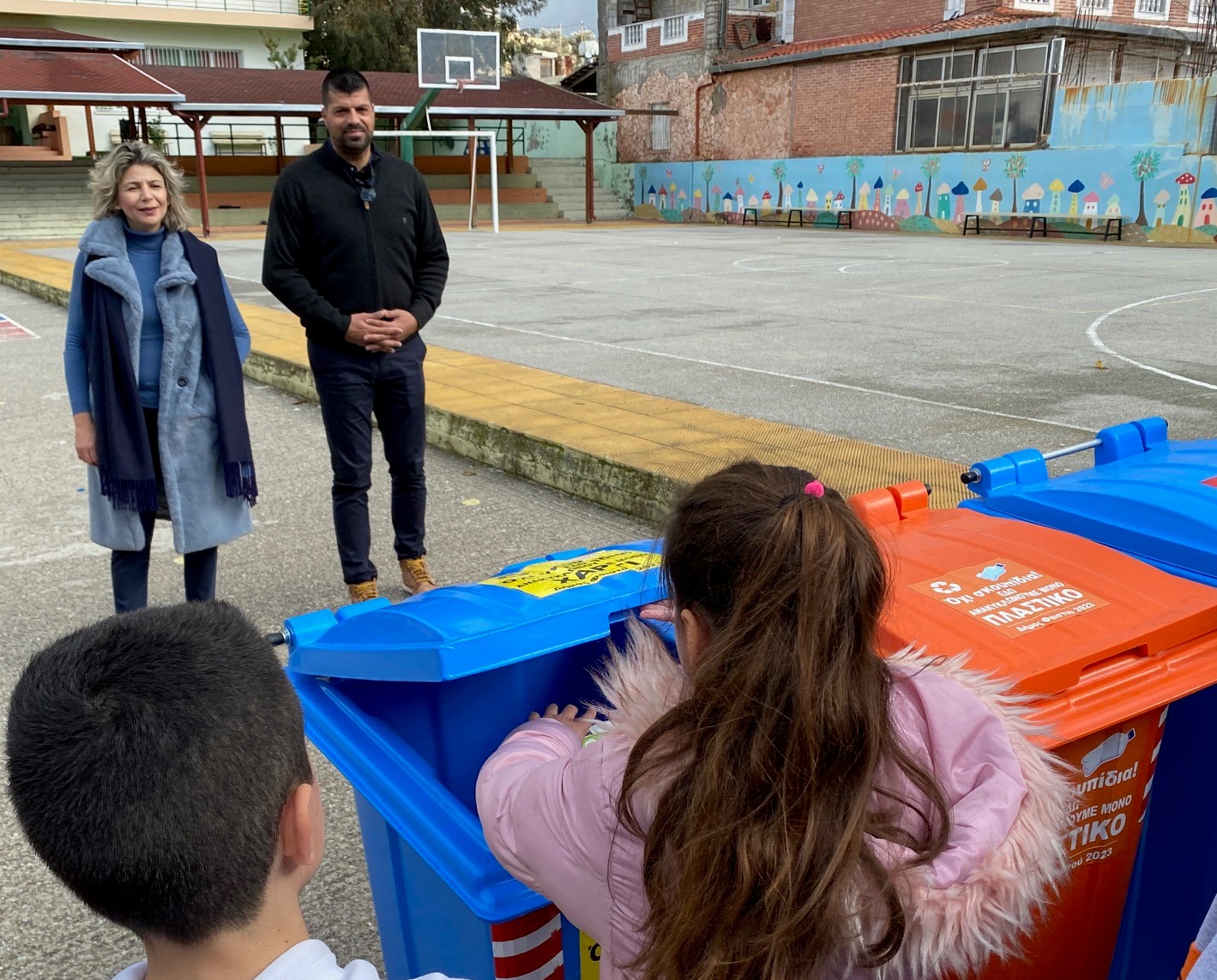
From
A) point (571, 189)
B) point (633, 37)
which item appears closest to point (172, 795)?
point (571, 189)

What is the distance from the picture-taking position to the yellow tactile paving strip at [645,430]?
468cm

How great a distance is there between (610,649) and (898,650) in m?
0.51

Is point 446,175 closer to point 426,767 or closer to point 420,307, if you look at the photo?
point 420,307

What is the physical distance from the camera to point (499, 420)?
596 cm

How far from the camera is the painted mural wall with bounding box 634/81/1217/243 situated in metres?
22.8

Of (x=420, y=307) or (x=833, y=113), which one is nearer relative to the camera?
(x=420, y=307)

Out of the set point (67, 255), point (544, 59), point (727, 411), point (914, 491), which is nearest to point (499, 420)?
point (727, 411)

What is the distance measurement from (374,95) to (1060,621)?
103ft

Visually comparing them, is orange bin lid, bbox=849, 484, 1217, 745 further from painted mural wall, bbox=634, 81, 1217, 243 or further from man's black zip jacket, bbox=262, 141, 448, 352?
painted mural wall, bbox=634, 81, 1217, 243

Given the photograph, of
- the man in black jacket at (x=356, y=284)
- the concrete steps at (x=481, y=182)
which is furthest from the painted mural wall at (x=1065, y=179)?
the man in black jacket at (x=356, y=284)

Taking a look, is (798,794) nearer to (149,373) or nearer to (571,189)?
(149,373)

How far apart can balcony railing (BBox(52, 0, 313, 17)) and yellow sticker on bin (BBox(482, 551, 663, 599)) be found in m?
42.2

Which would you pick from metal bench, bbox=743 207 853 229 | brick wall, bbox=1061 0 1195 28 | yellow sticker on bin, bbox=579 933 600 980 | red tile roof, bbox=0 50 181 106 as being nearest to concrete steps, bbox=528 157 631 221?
metal bench, bbox=743 207 853 229

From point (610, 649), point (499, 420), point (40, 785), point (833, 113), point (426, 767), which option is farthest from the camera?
point (833, 113)
